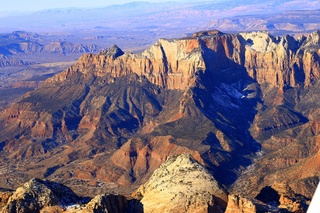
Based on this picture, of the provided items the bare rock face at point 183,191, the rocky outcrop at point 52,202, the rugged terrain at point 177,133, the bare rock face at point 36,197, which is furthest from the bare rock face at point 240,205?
the rugged terrain at point 177,133

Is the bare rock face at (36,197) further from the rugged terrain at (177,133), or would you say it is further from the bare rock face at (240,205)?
the rugged terrain at (177,133)

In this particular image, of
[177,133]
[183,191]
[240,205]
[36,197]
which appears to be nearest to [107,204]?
[36,197]

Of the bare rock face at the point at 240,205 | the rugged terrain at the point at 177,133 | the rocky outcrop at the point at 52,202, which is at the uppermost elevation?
the rocky outcrop at the point at 52,202

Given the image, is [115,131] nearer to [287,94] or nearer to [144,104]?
A: [144,104]

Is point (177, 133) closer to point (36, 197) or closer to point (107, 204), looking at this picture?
point (36, 197)

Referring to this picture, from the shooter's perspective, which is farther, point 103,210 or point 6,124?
point 6,124

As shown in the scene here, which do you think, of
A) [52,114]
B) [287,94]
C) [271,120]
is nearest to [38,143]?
[52,114]

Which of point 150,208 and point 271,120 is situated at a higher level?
point 150,208
